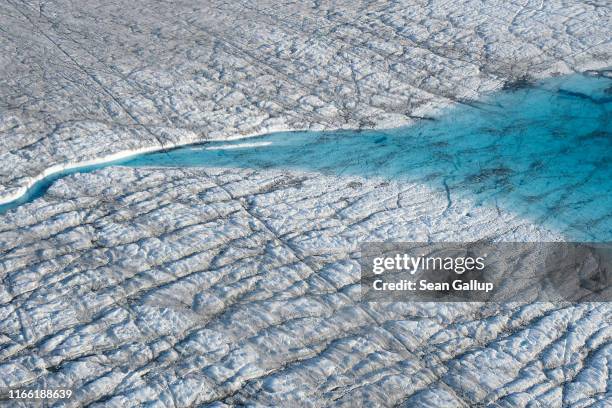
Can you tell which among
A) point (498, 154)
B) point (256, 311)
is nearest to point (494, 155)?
point (498, 154)

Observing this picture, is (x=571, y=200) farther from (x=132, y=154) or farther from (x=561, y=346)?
(x=132, y=154)

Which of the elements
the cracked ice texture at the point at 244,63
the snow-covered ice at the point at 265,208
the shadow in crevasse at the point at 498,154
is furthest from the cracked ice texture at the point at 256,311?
the cracked ice texture at the point at 244,63

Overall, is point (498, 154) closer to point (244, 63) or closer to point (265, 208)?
point (265, 208)

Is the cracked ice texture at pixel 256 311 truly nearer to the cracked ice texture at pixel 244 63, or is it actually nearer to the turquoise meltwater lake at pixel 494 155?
the turquoise meltwater lake at pixel 494 155

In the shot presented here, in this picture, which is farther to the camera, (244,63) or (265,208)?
(244,63)

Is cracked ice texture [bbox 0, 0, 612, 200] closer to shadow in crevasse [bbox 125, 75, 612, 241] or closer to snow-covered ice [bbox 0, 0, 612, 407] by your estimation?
snow-covered ice [bbox 0, 0, 612, 407]

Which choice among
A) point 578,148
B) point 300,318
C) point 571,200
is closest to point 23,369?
point 300,318
